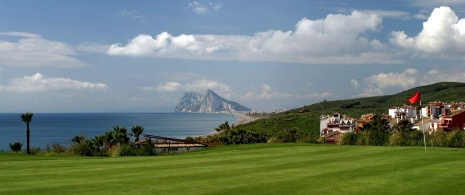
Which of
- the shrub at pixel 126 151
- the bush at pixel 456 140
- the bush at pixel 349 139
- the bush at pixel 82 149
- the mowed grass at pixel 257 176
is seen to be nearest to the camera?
the mowed grass at pixel 257 176

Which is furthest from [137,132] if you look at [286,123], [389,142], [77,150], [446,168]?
[286,123]

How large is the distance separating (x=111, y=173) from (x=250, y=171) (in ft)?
13.5

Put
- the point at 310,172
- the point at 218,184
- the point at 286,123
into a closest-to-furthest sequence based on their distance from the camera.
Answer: the point at 218,184, the point at 310,172, the point at 286,123

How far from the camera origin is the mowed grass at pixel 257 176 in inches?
452

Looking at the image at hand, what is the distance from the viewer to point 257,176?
13758 mm

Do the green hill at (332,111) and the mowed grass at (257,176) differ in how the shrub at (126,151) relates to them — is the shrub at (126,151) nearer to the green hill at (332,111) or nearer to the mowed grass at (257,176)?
the mowed grass at (257,176)

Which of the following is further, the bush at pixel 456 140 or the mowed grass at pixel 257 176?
the bush at pixel 456 140

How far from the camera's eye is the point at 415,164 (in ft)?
53.2

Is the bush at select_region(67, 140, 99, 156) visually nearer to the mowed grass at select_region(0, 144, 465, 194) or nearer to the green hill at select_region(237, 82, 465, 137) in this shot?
the mowed grass at select_region(0, 144, 465, 194)

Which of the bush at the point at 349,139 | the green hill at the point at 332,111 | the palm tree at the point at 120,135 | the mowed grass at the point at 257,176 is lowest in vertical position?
the mowed grass at the point at 257,176

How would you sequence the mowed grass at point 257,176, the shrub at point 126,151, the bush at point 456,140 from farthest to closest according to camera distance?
the bush at point 456,140 → the shrub at point 126,151 → the mowed grass at point 257,176

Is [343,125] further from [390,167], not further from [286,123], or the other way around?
[390,167]

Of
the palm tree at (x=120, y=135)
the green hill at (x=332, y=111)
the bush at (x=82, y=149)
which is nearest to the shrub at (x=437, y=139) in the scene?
the bush at (x=82, y=149)

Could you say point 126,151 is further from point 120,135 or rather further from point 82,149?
point 120,135
